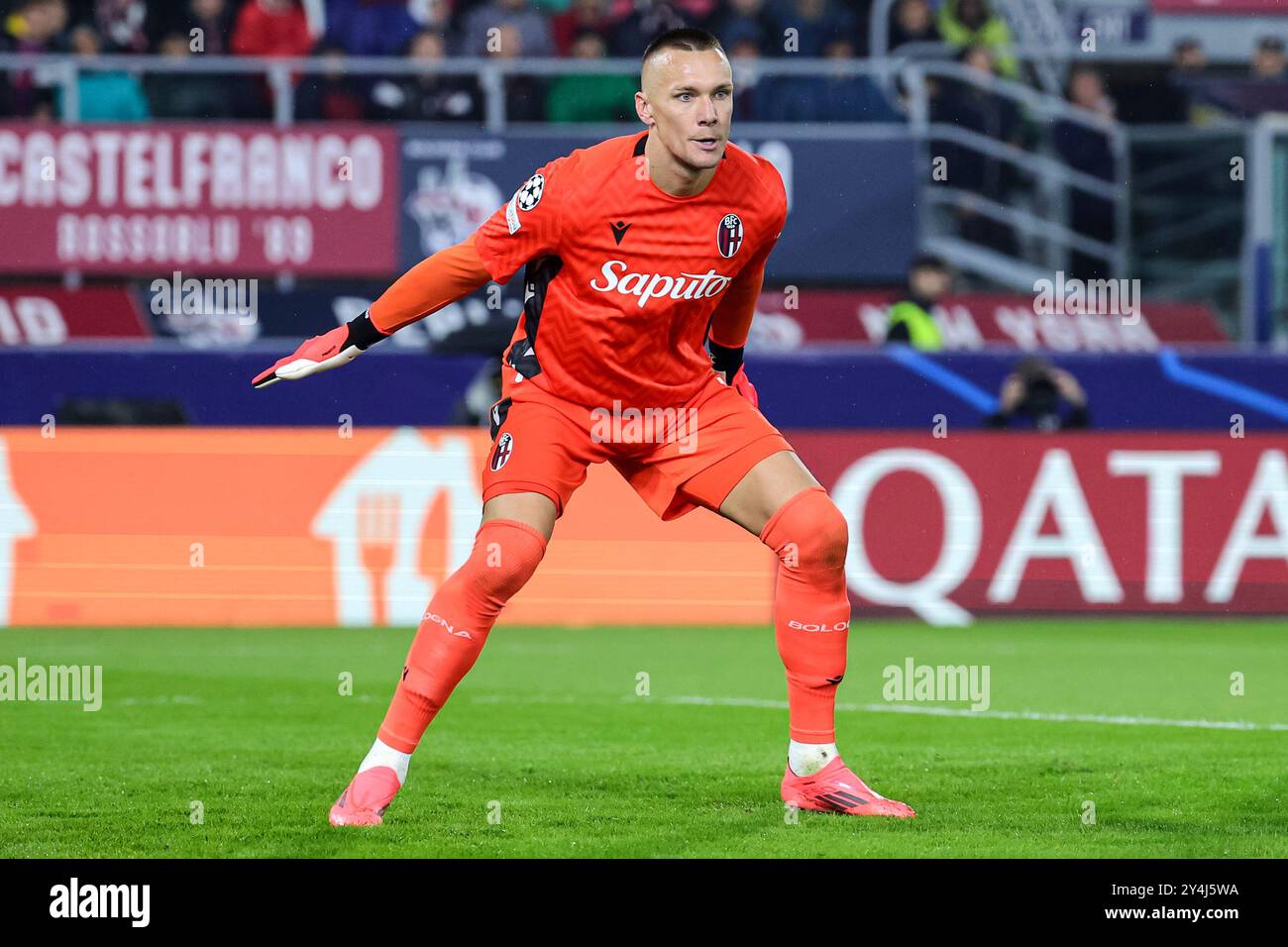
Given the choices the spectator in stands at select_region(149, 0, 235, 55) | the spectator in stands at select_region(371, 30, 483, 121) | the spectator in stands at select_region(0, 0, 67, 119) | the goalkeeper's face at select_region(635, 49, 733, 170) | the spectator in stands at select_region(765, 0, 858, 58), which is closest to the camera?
the goalkeeper's face at select_region(635, 49, 733, 170)

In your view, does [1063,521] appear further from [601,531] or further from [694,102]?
[694,102]

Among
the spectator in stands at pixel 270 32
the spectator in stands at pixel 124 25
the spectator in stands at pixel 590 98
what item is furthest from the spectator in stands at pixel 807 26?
the spectator in stands at pixel 124 25

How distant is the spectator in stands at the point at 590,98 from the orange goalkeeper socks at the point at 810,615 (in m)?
10.2

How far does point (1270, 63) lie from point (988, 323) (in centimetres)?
358

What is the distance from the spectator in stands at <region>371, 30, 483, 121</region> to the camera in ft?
54.6

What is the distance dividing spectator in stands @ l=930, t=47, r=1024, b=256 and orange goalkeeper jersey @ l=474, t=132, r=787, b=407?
34.9 feet

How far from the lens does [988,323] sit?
1650 centimetres

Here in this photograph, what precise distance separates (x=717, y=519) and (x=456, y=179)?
469 cm

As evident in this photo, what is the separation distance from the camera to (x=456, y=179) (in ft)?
53.8

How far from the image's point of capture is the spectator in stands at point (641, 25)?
1741 cm

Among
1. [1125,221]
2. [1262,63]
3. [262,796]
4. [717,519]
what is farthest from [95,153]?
[262,796]

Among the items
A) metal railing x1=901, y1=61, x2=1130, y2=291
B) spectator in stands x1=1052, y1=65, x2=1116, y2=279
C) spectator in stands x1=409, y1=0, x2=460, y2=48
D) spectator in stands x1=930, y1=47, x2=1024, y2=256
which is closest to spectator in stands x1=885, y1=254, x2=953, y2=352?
metal railing x1=901, y1=61, x2=1130, y2=291

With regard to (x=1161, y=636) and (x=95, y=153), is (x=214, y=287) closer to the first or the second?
(x=95, y=153)

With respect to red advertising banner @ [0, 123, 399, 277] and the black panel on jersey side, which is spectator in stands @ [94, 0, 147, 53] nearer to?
red advertising banner @ [0, 123, 399, 277]
